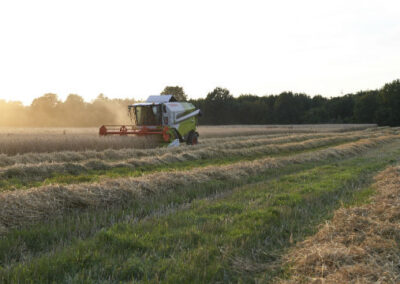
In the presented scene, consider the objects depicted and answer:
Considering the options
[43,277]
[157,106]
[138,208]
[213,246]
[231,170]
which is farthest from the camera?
[157,106]

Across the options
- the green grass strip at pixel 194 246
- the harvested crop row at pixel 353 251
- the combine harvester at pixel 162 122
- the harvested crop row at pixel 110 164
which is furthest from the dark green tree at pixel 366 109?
the harvested crop row at pixel 353 251

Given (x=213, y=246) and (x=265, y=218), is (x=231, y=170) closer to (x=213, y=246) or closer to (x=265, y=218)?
(x=265, y=218)

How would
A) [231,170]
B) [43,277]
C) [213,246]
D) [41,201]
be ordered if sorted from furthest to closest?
1. [231,170]
2. [41,201]
3. [213,246]
4. [43,277]

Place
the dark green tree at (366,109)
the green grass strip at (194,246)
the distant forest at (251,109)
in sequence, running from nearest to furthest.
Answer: the green grass strip at (194,246) < the distant forest at (251,109) < the dark green tree at (366,109)

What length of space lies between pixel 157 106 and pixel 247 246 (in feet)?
55.2

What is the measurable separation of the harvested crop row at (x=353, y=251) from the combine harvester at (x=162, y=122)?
1488 cm

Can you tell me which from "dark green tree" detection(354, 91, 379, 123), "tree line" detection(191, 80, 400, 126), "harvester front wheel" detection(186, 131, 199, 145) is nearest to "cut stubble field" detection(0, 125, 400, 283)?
"harvester front wheel" detection(186, 131, 199, 145)

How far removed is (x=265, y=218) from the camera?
5.09 meters

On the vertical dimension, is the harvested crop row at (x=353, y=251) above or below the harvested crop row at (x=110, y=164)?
below

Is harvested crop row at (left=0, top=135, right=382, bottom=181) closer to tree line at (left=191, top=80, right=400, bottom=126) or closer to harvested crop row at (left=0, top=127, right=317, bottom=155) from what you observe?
harvested crop row at (left=0, top=127, right=317, bottom=155)

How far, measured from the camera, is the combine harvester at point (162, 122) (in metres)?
19.1

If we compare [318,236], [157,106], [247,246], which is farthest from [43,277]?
[157,106]

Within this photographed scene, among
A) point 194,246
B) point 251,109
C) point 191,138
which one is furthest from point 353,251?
point 251,109

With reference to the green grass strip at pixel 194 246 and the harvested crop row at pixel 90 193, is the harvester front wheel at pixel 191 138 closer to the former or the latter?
the harvested crop row at pixel 90 193
